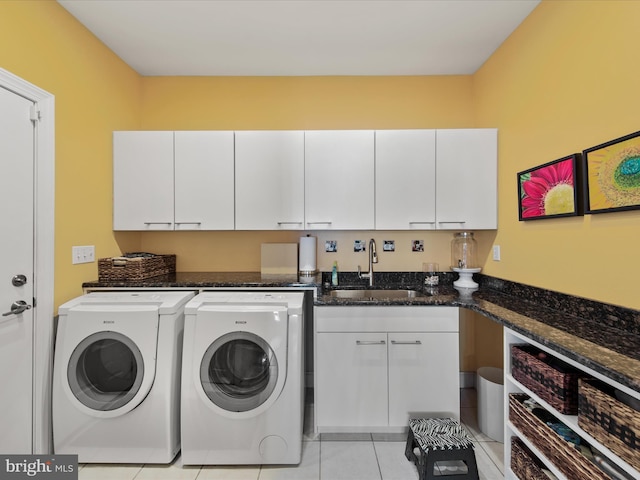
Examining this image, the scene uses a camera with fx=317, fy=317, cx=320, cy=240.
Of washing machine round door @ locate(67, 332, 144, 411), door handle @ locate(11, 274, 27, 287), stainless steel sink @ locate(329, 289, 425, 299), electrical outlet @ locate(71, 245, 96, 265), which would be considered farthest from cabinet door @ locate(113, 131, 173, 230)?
stainless steel sink @ locate(329, 289, 425, 299)

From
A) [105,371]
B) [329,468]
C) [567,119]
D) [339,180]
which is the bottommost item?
[329,468]

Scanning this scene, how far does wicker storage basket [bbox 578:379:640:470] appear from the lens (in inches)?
38.3

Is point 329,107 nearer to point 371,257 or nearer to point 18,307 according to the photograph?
point 371,257

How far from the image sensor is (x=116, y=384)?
1857 millimetres

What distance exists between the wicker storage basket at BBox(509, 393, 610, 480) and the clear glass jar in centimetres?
124

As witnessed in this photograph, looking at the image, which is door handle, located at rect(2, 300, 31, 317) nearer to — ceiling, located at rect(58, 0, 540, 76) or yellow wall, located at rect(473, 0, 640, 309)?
ceiling, located at rect(58, 0, 540, 76)

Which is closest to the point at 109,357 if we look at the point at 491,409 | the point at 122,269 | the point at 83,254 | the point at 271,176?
the point at 122,269

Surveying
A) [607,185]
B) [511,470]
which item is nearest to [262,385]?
[511,470]

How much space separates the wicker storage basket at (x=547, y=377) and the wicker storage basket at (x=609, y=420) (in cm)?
9

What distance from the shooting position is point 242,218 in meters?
2.47

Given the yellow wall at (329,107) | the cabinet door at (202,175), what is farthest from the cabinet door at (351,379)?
the cabinet door at (202,175)

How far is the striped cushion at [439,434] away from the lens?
1.71 metres

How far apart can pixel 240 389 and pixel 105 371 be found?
2.66ft

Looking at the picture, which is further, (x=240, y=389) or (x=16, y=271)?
(x=240, y=389)
